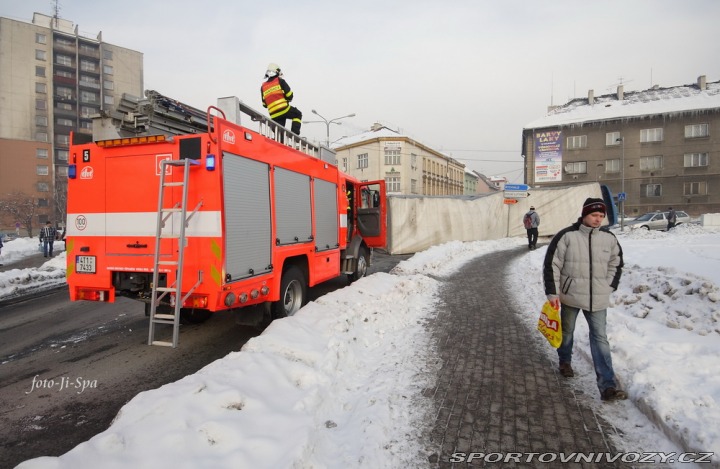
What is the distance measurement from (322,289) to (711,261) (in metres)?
8.37

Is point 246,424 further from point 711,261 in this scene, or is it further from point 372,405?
point 711,261

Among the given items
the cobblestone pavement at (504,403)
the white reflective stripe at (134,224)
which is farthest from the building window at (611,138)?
the white reflective stripe at (134,224)

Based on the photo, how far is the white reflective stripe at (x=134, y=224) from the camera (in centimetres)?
432

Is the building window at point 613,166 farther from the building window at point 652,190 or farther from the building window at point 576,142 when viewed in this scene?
the building window at point 576,142

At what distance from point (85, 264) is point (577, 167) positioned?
2001 inches

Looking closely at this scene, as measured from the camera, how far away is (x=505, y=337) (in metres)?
5.49

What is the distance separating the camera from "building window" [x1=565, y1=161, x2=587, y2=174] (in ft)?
148

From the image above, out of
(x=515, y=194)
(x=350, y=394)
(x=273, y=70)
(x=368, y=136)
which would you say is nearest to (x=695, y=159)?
(x=515, y=194)

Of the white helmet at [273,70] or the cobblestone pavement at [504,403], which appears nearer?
the cobblestone pavement at [504,403]

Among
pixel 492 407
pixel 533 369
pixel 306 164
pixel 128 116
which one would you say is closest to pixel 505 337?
pixel 533 369

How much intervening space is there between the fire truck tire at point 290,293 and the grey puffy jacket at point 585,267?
363 cm

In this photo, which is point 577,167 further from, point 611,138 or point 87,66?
point 87,66

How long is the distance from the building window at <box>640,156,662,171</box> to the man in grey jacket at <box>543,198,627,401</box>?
50443 millimetres

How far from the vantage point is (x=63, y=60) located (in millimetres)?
59906
